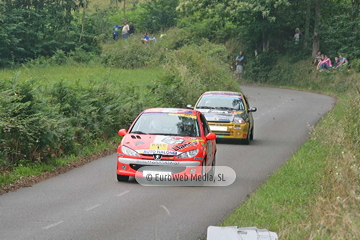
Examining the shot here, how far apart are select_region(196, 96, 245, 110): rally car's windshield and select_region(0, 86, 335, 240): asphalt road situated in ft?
11.0

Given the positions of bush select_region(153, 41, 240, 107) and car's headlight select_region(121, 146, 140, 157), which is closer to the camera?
car's headlight select_region(121, 146, 140, 157)

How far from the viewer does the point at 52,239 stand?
895 centimetres

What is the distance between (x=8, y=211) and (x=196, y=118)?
206 inches

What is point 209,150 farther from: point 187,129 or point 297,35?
point 297,35

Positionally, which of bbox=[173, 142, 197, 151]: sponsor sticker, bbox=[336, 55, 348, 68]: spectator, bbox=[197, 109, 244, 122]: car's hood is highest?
bbox=[173, 142, 197, 151]: sponsor sticker

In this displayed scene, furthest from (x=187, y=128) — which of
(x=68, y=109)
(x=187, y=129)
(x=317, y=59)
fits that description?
(x=317, y=59)

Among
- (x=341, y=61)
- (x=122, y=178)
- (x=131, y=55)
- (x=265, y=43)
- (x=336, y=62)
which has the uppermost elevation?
(x=122, y=178)

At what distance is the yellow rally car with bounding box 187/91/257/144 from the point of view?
67.9 ft

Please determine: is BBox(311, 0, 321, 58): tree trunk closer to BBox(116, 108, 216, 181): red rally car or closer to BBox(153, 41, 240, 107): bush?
BBox(153, 41, 240, 107): bush

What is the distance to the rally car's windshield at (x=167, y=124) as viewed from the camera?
14.0 m

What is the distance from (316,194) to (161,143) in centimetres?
335

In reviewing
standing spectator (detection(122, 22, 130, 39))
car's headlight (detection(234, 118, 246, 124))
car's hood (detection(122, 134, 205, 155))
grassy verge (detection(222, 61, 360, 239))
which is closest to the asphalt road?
grassy verge (detection(222, 61, 360, 239))

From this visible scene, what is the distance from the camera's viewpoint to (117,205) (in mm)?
11375

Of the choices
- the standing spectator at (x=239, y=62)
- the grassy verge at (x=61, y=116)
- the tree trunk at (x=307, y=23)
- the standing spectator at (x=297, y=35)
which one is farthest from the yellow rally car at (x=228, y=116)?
the standing spectator at (x=297, y=35)
